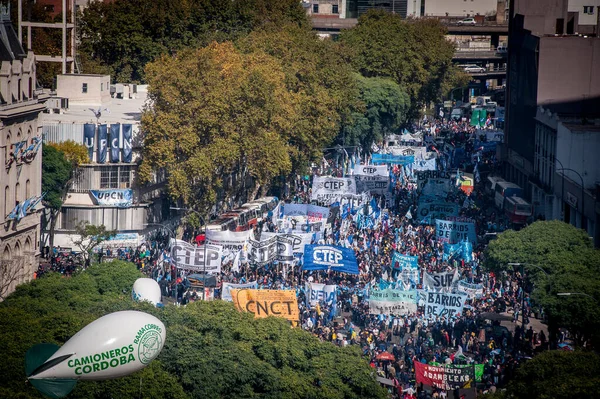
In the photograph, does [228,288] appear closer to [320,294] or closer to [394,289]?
[320,294]

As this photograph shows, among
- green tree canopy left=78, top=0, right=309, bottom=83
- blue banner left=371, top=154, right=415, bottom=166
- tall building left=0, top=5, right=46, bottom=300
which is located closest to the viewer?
tall building left=0, top=5, right=46, bottom=300

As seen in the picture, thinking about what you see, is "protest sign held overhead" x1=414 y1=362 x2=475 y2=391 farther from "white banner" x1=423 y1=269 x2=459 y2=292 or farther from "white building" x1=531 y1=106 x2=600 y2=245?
"white building" x1=531 y1=106 x2=600 y2=245

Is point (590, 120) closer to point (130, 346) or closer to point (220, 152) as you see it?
point (220, 152)

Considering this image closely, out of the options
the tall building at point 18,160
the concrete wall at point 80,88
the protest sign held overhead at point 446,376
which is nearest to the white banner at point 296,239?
the tall building at point 18,160

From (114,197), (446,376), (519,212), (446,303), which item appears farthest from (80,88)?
(446,376)

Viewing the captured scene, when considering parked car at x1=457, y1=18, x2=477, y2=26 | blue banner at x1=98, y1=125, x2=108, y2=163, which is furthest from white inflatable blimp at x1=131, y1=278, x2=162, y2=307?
parked car at x1=457, y1=18, x2=477, y2=26
